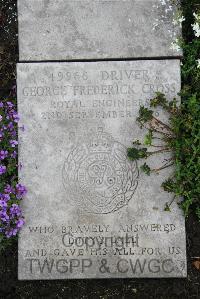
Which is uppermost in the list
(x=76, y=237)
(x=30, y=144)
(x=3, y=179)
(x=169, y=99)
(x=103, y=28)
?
(x=103, y=28)

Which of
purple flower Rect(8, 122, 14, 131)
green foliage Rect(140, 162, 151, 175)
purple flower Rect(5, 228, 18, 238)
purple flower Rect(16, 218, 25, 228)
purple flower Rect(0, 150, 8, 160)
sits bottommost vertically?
purple flower Rect(5, 228, 18, 238)

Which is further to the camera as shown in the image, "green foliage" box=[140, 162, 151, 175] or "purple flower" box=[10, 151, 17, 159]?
"purple flower" box=[10, 151, 17, 159]

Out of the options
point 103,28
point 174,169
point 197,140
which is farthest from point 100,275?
point 103,28

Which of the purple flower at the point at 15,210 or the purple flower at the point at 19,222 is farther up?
the purple flower at the point at 15,210

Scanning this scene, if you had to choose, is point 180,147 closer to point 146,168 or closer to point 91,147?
point 146,168

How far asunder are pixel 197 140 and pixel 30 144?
1.41 metres

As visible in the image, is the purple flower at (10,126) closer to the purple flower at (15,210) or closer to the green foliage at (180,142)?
the purple flower at (15,210)

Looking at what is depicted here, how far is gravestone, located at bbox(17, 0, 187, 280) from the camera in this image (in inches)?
160

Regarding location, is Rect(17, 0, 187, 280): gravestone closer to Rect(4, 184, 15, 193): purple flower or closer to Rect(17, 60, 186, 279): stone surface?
Rect(17, 60, 186, 279): stone surface

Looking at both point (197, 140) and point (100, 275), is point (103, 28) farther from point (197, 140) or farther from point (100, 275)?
point (100, 275)

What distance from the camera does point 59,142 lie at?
13.6ft

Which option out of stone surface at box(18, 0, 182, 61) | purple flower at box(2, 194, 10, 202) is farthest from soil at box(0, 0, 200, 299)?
stone surface at box(18, 0, 182, 61)

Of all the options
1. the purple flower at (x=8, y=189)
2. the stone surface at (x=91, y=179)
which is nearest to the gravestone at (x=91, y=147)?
the stone surface at (x=91, y=179)

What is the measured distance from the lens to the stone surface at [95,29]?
4246 millimetres
